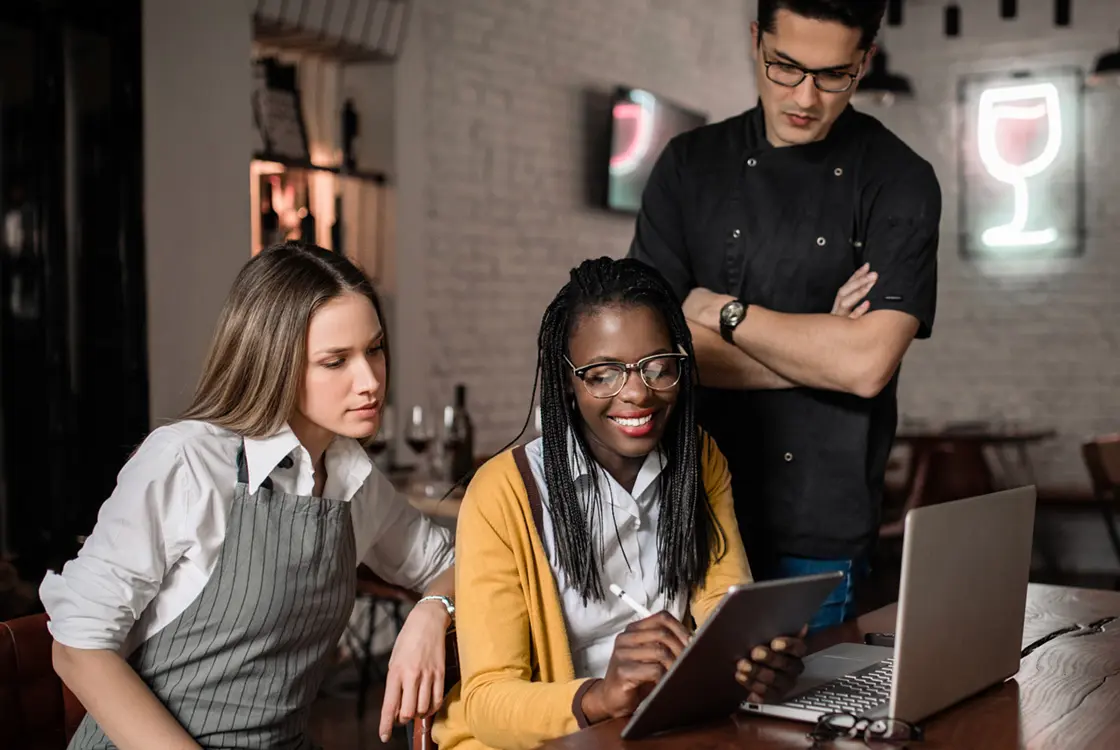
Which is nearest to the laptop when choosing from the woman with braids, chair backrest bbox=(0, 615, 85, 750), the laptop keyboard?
the laptop keyboard

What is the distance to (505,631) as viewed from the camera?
Result: 1.51 m

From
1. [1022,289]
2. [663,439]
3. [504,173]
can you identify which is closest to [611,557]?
[663,439]

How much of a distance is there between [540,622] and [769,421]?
684 millimetres

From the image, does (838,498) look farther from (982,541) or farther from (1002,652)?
(982,541)

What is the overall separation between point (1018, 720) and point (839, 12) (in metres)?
1.09

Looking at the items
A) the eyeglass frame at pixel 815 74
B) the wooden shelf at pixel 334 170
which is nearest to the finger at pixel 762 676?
the eyeglass frame at pixel 815 74

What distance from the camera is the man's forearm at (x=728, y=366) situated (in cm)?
207

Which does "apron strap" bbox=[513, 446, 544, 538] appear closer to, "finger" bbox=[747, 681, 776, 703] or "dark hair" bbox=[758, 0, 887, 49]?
"finger" bbox=[747, 681, 776, 703]

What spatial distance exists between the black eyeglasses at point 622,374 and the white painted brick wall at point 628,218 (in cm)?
355

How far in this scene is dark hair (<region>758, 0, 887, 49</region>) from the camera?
1964mm

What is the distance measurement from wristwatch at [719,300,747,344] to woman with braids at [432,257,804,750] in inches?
11.4

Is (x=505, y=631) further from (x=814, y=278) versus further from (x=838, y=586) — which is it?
(x=814, y=278)

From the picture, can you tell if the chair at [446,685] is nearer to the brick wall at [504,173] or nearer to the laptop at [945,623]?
the laptop at [945,623]

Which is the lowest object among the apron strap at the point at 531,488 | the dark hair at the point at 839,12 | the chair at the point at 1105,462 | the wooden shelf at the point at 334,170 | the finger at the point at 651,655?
the chair at the point at 1105,462
